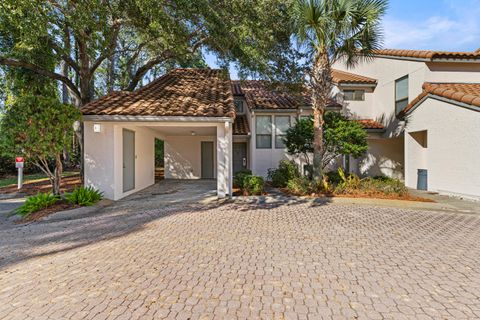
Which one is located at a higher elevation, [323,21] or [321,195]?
[323,21]

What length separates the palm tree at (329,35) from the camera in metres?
9.09

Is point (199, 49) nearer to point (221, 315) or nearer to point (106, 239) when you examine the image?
point (106, 239)

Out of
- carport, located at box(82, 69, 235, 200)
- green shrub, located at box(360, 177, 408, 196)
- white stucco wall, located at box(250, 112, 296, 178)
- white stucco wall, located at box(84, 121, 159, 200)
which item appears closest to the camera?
carport, located at box(82, 69, 235, 200)

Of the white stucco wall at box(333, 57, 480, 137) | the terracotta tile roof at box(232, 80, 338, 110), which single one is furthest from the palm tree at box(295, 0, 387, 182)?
the white stucco wall at box(333, 57, 480, 137)

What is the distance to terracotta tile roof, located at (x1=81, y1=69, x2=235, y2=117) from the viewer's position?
9047 millimetres

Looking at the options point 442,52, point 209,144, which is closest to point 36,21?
point 209,144

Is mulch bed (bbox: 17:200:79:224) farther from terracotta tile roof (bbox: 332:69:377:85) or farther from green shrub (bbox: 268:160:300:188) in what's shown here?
terracotta tile roof (bbox: 332:69:377:85)

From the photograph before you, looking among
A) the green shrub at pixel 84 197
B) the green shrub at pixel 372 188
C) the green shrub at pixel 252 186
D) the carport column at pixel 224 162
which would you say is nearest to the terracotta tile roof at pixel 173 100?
the carport column at pixel 224 162

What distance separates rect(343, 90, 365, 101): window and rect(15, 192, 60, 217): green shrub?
604 inches

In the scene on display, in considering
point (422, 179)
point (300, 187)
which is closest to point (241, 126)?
point (300, 187)

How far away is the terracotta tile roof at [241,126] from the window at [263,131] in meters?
0.68

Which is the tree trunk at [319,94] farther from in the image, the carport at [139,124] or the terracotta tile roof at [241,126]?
the terracotta tile roof at [241,126]

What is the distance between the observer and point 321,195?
990 centimetres

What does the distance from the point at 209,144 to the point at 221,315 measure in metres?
14.6
